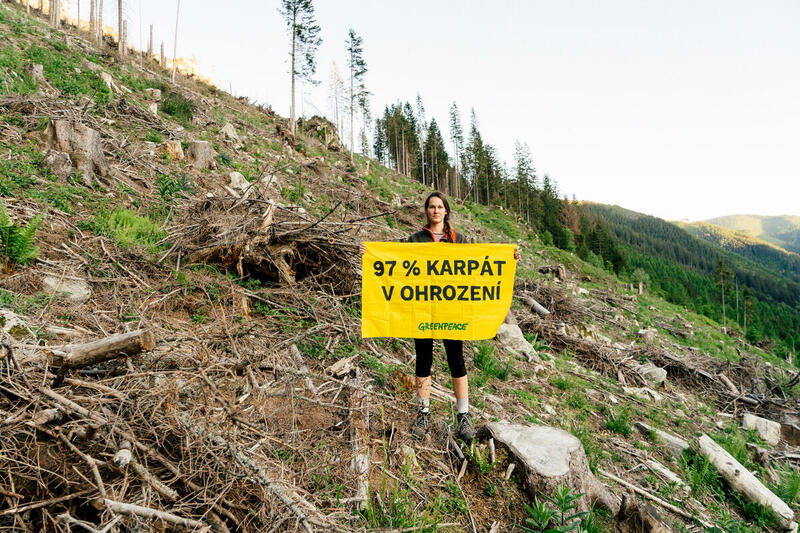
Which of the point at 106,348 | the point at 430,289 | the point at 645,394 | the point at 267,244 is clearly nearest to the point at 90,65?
the point at 267,244

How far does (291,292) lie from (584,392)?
4885 millimetres

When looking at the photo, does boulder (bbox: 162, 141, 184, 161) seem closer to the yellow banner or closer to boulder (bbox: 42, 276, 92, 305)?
boulder (bbox: 42, 276, 92, 305)

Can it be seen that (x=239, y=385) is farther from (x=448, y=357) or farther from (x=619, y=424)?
(x=619, y=424)

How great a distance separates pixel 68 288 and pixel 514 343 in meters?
6.59

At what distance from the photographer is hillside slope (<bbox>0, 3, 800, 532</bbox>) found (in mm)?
1963

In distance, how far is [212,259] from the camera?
509cm

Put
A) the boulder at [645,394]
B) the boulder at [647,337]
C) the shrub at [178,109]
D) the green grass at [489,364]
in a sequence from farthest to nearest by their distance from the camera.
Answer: the shrub at [178,109] < the boulder at [647,337] < the boulder at [645,394] < the green grass at [489,364]

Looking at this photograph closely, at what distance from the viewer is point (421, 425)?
3.34m

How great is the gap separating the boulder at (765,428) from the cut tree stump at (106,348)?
29.6 ft

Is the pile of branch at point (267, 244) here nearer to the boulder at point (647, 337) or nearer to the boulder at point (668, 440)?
the boulder at point (668, 440)

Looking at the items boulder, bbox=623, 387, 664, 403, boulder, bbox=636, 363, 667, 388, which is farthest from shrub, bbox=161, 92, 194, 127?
boulder, bbox=636, 363, 667, 388

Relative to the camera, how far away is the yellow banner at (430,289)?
3578 mm

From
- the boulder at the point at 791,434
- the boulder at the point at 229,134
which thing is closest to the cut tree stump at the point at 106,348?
the boulder at the point at 791,434

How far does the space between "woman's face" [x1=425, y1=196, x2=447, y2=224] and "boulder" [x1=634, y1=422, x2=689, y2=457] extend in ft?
13.7
